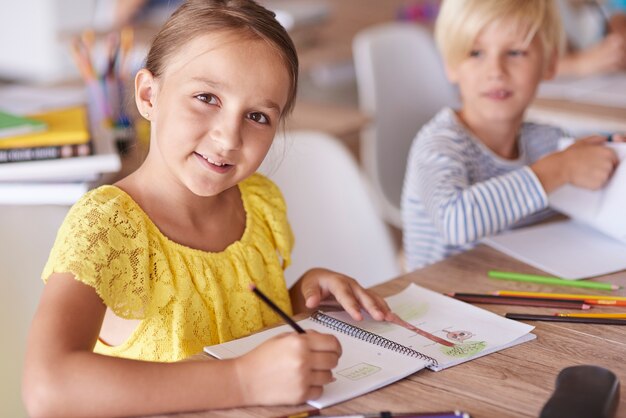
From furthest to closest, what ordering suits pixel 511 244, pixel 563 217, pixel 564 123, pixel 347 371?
pixel 564 123 < pixel 563 217 < pixel 511 244 < pixel 347 371

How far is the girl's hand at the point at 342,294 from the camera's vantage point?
1236 millimetres

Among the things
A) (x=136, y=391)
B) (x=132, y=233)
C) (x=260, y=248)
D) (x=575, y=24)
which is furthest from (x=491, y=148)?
(x=575, y=24)

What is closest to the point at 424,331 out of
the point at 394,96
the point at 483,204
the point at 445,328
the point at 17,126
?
the point at 445,328

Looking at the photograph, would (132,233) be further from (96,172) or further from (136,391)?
(96,172)

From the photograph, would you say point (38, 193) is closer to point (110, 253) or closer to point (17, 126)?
point (17, 126)

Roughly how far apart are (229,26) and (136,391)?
1.65 feet

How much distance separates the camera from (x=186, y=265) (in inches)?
49.9

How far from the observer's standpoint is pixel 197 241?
1.31m

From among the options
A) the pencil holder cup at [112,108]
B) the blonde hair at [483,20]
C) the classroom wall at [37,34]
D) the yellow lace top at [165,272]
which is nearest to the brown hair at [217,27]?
the yellow lace top at [165,272]

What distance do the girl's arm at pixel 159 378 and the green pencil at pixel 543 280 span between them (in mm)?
486

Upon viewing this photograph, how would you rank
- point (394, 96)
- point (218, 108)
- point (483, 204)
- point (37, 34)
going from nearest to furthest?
point (218, 108)
point (483, 204)
point (394, 96)
point (37, 34)

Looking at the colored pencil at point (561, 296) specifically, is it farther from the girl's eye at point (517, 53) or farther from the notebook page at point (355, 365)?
the girl's eye at point (517, 53)

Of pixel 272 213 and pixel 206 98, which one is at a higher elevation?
pixel 206 98

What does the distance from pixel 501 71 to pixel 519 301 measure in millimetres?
687
